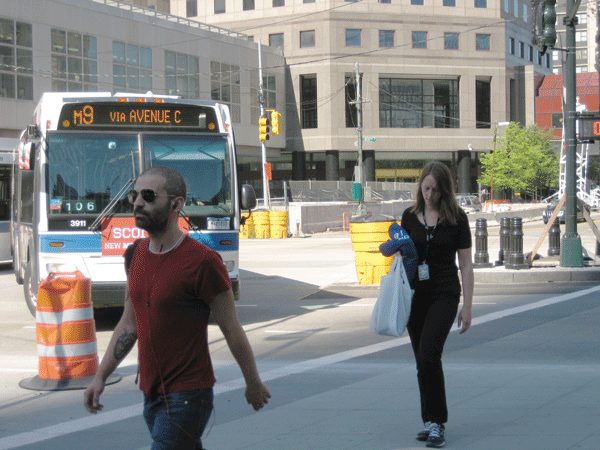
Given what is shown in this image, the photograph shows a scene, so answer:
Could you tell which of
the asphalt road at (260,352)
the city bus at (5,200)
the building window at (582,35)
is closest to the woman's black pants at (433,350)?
the asphalt road at (260,352)

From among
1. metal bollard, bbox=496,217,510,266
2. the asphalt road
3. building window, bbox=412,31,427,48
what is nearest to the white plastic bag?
the asphalt road

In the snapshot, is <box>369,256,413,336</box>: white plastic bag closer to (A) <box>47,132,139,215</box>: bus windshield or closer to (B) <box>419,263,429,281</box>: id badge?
(B) <box>419,263,429,281</box>: id badge

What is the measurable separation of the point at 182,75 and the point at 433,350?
167ft

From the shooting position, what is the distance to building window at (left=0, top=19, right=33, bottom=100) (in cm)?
4047

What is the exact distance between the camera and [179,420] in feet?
10.3

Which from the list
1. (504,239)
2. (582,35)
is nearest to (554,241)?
(504,239)

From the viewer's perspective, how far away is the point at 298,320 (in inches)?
444

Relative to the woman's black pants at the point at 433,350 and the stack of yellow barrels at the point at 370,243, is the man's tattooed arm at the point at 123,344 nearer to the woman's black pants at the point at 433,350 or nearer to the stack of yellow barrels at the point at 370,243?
the woman's black pants at the point at 433,350

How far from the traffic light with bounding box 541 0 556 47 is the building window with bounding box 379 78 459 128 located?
5512 centimetres

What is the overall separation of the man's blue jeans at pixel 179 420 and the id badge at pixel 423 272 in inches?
86.5

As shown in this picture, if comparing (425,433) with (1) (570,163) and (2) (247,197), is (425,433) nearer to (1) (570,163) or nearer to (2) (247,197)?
(2) (247,197)

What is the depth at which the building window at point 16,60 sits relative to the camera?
4047cm

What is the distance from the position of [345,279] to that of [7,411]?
1071cm

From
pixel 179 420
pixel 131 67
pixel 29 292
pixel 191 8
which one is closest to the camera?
pixel 179 420
